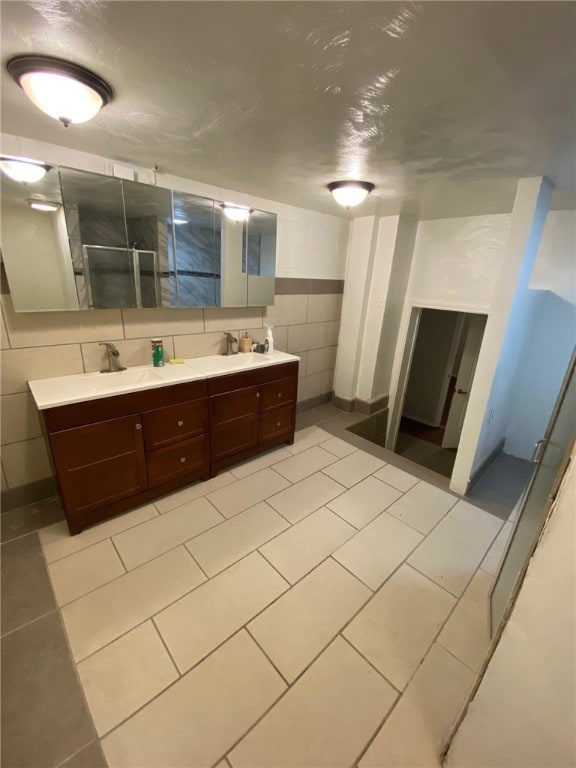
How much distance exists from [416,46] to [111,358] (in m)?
2.26

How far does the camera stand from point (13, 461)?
200cm

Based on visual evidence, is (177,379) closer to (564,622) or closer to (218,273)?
(218,273)

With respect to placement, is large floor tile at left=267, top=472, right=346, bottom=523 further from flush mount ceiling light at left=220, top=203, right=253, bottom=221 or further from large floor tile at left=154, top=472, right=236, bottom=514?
flush mount ceiling light at left=220, top=203, right=253, bottom=221

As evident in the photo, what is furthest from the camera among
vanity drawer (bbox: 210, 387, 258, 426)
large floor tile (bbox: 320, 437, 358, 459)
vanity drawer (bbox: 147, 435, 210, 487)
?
large floor tile (bbox: 320, 437, 358, 459)

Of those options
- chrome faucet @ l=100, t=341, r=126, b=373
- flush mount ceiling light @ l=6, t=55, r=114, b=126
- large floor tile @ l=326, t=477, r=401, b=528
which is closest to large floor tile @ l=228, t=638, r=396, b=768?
large floor tile @ l=326, t=477, r=401, b=528

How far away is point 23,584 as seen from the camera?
5.29 feet

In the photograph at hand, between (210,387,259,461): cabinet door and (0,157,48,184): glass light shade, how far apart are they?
1.65 m

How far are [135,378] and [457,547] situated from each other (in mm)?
2495

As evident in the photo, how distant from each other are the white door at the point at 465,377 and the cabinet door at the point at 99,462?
353cm

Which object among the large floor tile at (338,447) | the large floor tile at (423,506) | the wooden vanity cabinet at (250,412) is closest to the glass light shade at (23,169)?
the wooden vanity cabinet at (250,412)

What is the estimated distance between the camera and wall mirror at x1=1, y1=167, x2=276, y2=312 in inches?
69.2

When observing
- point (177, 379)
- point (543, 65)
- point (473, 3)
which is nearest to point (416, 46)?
point (473, 3)

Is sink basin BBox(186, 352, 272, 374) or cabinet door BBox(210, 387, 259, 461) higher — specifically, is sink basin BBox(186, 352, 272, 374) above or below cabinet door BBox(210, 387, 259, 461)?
above

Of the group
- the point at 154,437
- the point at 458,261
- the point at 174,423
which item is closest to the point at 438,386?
the point at 458,261
